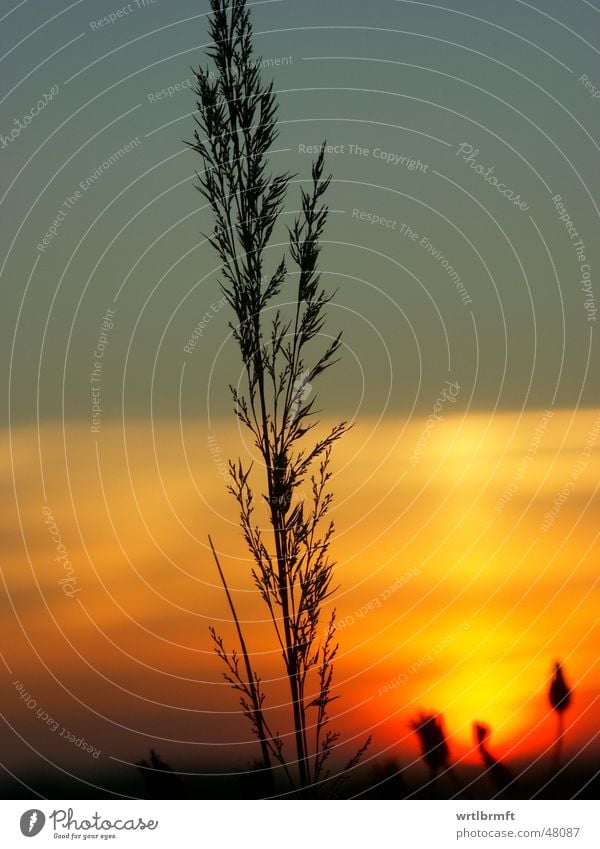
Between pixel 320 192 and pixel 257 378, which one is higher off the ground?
pixel 320 192

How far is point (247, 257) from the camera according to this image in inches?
421

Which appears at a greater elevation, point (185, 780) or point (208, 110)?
point (208, 110)

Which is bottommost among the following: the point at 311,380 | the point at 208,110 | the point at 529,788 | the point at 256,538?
the point at 529,788

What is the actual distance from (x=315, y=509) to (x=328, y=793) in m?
2.31

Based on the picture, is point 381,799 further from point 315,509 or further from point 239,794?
point 315,509

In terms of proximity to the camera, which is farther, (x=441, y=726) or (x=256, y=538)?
(x=256, y=538)

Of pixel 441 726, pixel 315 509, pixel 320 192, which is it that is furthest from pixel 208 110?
pixel 441 726

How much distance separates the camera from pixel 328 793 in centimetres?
1052

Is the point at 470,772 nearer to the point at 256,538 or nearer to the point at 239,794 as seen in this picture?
the point at 239,794

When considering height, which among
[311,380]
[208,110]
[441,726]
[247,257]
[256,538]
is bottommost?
[441,726]
